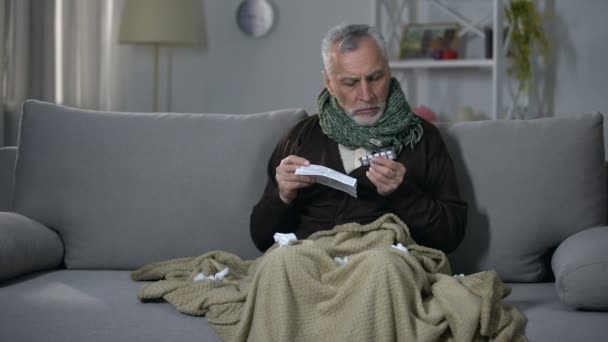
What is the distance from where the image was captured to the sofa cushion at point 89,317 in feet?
5.95

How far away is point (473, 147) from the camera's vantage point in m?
2.29

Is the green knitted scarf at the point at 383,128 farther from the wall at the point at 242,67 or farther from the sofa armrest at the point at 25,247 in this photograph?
the wall at the point at 242,67

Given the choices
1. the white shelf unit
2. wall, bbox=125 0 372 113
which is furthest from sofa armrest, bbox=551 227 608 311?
wall, bbox=125 0 372 113

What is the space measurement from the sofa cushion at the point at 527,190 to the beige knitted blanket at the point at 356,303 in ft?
1.10

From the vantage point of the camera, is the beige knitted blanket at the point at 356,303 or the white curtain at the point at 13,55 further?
the white curtain at the point at 13,55

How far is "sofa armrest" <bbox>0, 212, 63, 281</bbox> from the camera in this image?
213cm

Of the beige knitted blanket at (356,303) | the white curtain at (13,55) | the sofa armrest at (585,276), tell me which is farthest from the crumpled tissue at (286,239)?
the white curtain at (13,55)

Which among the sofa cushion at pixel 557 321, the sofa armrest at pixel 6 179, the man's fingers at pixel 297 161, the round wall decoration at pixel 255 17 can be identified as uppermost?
the round wall decoration at pixel 255 17

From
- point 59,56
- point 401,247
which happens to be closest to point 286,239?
point 401,247

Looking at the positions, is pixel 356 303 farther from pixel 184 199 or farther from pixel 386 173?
pixel 184 199

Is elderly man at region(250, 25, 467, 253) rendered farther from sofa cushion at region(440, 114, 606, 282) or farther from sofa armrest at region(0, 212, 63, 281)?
sofa armrest at region(0, 212, 63, 281)

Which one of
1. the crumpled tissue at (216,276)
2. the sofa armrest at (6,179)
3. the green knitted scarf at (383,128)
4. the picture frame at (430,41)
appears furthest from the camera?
the picture frame at (430,41)

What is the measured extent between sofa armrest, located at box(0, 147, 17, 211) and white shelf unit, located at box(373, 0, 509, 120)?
236 centimetres

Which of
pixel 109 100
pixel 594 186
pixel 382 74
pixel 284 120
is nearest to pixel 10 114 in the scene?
pixel 109 100
